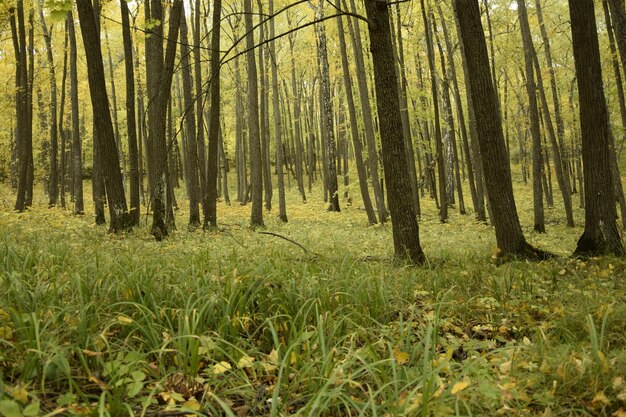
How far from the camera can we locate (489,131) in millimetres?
6043

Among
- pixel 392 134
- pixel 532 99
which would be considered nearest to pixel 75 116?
pixel 392 134

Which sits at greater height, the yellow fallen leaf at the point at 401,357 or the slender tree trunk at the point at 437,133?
the slender tree trunk at the point at 437,133

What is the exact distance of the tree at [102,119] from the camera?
872cm

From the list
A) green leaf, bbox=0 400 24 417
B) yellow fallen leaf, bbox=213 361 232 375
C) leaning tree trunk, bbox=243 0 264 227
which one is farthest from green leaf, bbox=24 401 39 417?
leaning tree trunk, bbox=243 0 264 227

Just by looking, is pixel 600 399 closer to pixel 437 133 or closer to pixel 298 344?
pixel 298 344

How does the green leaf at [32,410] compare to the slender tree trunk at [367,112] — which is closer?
the green leaf at [32,410]

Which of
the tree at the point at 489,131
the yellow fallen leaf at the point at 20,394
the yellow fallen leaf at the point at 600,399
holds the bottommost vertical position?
the yellow fallen leaf at the point at 600,399

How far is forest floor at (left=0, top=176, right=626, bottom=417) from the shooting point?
2.12 m

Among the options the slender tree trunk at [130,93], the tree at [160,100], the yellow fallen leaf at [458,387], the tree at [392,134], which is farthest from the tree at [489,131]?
the slender tree trunk at [130,93]

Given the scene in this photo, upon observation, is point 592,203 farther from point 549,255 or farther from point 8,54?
point 8,54

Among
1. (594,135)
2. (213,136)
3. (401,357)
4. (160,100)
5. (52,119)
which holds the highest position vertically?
(52,119)

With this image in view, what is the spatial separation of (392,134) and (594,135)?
2.93 metres

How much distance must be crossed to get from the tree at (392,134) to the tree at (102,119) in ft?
19.3

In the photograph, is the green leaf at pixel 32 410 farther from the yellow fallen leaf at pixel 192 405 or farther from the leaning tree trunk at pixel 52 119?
the leaning tree trunk at pixel 52 119
